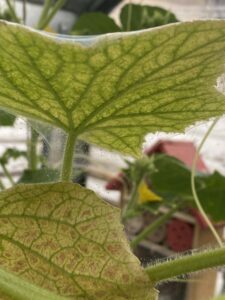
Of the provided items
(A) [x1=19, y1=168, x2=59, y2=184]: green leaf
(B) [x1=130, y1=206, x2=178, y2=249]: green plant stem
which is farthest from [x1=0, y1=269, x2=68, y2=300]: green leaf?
(B) [x1=130, y1=206, x2=178, y2=249]: green plant stem

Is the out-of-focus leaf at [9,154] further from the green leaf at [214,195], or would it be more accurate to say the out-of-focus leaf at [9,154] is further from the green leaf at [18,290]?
the green leaf at [18,290]

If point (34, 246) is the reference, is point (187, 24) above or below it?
above

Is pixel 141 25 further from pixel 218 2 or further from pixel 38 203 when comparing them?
pixel 218 2

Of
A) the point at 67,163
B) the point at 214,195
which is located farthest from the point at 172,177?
the point at 67,163

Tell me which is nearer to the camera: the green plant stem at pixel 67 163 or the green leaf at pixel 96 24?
the green plant stem at pixel 67 163

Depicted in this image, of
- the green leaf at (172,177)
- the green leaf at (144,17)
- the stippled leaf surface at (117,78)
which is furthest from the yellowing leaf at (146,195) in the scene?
the stippled leaf surface at (117,78)

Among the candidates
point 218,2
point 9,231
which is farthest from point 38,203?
point 218,2

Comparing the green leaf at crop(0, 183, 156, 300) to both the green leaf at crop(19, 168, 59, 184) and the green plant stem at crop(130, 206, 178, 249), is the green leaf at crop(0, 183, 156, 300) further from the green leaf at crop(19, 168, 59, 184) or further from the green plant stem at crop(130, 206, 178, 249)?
the green plant stem at crop(130, 206, 178, 249)
